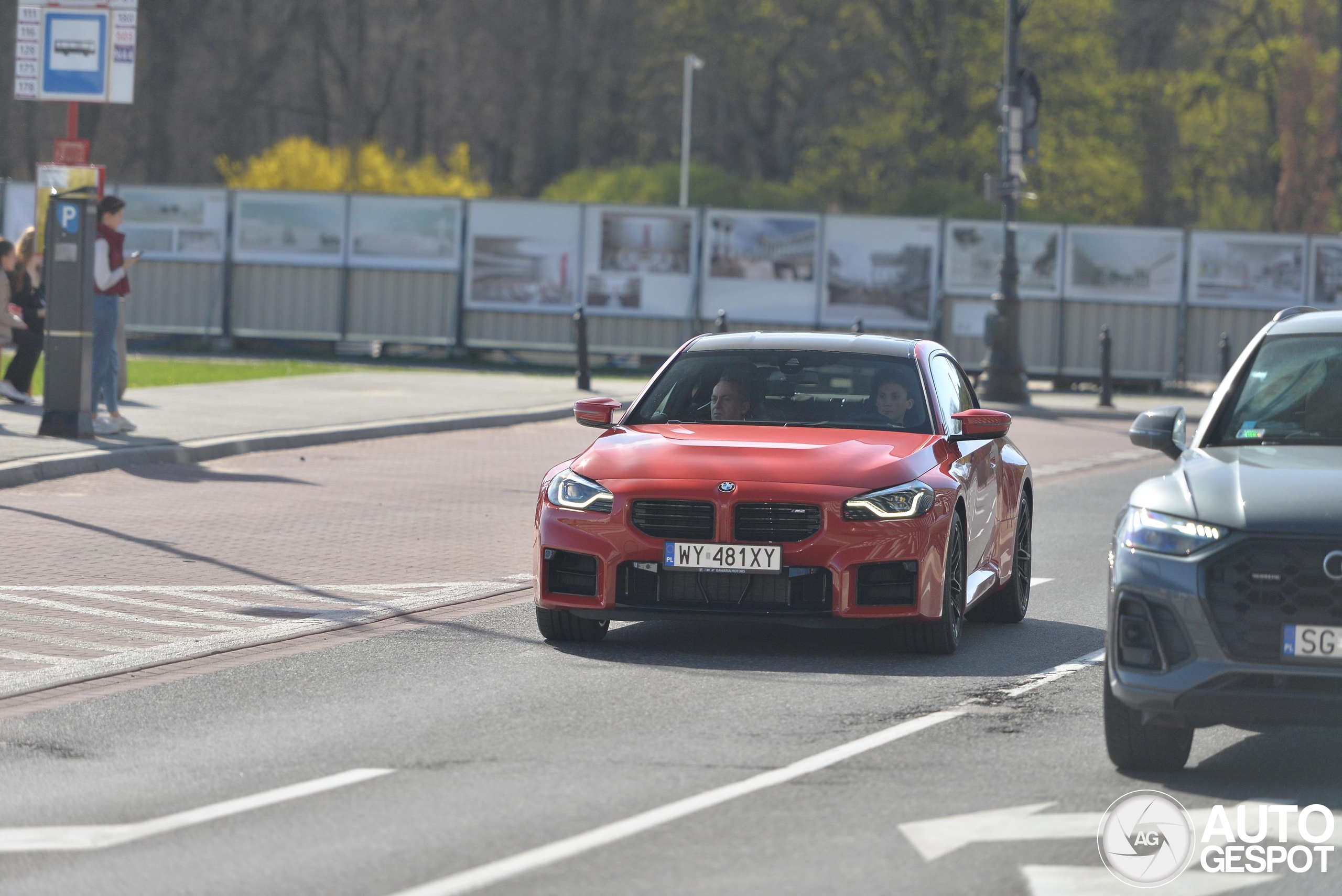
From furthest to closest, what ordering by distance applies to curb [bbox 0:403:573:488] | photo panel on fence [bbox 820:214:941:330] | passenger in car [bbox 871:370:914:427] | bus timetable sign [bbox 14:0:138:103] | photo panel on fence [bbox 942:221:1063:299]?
photo panel on fence [bbox 820:214:941:330] → photo panel on fence [bbox 942:221:1063:299] → bus timetable sign [bbox 14:0:138:103] → curb [bbox 0:403:573:488] → passenger in car [bbox 871:370:914:427]

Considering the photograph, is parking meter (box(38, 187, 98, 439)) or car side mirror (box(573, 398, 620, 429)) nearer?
car side mirror (box(573, 398, 620, 429))

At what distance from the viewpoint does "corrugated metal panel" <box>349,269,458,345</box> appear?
33531 mm

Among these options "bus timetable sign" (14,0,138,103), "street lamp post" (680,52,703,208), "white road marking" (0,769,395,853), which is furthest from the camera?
"street lamp post" (680,52,703,208)

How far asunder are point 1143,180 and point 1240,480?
155 feet

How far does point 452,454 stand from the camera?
1831cm

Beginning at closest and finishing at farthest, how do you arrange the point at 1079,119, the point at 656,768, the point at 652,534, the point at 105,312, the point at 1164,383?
the point at 656,768 < the point at 652,534 < the point at 105,312 < the point at 1164,383 < the point at 1079,119

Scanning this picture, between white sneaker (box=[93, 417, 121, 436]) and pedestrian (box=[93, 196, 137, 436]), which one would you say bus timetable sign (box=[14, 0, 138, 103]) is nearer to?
pedestrian (box=[93, 196, 137, 436])

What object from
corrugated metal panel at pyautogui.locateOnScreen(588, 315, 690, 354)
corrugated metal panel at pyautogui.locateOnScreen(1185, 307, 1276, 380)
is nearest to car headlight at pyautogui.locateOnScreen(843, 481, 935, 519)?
corrugated metal panel at pyautogui.locateOnScreen(588, 315, 690, 354)

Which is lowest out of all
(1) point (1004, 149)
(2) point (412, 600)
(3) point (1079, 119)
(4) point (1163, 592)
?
(2) point (412, 600)

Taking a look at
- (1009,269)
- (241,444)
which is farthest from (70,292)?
(1009,269)

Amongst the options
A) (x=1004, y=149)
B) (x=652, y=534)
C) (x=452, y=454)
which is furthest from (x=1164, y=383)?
(x=652, y=534)

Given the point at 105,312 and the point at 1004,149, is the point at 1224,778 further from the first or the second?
the point at 1004,149

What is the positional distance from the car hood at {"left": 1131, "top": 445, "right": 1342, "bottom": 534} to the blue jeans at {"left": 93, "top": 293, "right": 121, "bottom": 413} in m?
12.0

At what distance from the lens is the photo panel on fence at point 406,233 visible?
33500 mm
